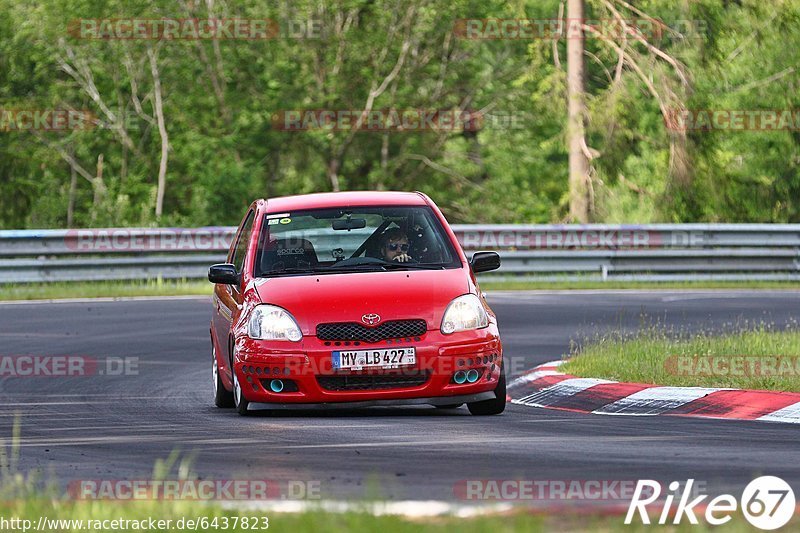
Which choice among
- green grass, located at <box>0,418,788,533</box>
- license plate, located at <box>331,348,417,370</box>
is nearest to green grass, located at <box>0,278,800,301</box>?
license plate, located at <box>331,348,417,370</box>

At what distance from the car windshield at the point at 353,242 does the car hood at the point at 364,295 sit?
0.25 m

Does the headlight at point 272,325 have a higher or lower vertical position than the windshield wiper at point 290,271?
lower

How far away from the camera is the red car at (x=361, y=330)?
10492 mm

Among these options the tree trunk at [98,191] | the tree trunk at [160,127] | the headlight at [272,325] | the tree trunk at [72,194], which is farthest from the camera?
the tree trunk at [72,194]

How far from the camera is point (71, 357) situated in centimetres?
1548

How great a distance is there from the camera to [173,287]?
973 inches

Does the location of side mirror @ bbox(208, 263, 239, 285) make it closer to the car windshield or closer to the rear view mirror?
the car windshield

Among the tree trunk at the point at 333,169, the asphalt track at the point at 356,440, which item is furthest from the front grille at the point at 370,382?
the tree trunk at the point at 333,169

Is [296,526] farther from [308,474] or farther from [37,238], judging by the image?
[37,238]

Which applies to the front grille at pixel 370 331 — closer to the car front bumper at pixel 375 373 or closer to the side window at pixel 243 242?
the car front bumper at pixel 375 373

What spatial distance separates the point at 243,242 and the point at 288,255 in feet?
3.98

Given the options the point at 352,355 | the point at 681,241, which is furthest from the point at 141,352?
the point at 681,241

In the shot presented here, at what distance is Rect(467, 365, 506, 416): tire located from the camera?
10836 mm

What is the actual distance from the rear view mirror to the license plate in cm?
166
